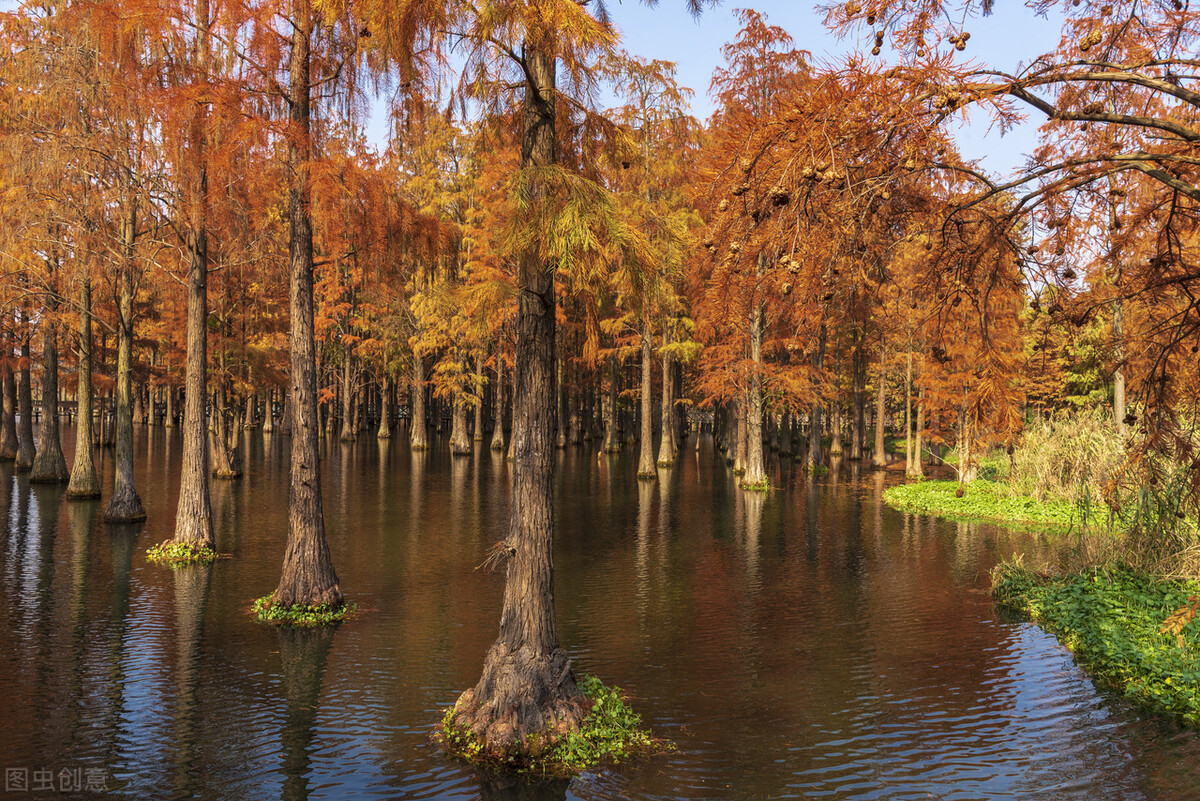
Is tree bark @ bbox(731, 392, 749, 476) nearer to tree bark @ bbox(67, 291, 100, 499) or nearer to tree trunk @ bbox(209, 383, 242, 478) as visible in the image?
tree trunk @ bbox(209, 383, 242, 478)

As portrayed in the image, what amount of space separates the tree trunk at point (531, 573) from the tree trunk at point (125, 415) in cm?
1564

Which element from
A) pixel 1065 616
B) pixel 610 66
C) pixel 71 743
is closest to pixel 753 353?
pixel 1065 616

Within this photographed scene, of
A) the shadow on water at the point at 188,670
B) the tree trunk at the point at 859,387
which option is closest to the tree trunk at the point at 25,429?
the shadow on water at the point at 188,670

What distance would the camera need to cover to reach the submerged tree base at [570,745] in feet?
26.2

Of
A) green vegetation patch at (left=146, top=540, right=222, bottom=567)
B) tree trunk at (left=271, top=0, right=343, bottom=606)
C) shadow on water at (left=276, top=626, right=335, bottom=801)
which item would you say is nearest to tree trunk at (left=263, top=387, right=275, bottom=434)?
green vegetation patch at (left=146, top=540, right=222, bottom=567)

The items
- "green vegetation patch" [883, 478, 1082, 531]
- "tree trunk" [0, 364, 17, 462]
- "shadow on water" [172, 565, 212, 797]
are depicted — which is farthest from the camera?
"tree trunk" [0, 364, 17, 462]

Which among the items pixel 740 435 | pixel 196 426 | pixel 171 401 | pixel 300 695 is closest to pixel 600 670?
pixel 300 695

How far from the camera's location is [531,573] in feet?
28.7

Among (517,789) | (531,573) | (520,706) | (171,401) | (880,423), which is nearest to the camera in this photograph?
(517,789)

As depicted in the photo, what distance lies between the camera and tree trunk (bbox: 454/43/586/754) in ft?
27.4

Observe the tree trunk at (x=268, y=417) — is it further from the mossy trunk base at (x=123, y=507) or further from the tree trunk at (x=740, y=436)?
the mossy trunk base at (x=123, y=507)

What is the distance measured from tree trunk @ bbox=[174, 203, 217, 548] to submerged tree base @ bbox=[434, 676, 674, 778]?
10.9 meters

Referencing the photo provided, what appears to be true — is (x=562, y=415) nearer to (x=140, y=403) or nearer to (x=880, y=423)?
(x=880, y=423)

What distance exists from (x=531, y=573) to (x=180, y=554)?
1162 centimetres
